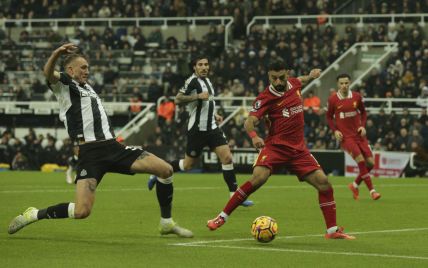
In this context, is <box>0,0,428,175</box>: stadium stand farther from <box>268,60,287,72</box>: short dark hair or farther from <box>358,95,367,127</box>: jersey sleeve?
<box>268,60,287,72</box>: short dark hair

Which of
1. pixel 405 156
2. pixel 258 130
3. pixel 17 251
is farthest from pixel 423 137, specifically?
pixel 17 251

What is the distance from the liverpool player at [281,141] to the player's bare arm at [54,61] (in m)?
2.53

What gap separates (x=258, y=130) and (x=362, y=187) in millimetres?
10658

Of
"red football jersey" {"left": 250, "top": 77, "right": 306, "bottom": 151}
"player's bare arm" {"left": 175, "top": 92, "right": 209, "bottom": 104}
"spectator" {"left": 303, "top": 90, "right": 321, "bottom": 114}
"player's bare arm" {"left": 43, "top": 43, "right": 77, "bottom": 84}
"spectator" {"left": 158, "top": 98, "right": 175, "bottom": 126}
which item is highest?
"player's bare arm" {"left": 43, "top": 43, "right": 77, "bottom": 84}

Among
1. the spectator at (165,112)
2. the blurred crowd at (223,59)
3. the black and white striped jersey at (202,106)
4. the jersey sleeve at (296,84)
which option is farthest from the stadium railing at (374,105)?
the jersey sleeve at (296,84)

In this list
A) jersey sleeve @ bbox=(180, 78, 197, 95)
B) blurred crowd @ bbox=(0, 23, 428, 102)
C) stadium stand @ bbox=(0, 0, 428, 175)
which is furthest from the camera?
blurred crowd @ bbox=(0, 23, 428, 102)

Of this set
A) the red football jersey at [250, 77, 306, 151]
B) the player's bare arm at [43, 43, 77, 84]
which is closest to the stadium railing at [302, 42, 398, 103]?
the red football jersey at [250, 77, 306, 151]

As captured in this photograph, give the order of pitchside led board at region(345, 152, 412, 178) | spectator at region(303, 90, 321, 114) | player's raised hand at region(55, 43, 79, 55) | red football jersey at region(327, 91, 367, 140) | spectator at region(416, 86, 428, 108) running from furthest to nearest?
spectator at region(303, 90, 321, 114) → spectator at region(416, 86, 428, 108) → pitchside led board at region(345, 152, 412, 178) → red football jersey at region(327, 91, 367, 140) → player's raised hand at region(55, 43, 79, 55)

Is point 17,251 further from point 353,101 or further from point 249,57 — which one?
point 249,57

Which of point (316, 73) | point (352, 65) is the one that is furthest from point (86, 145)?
point (352, 65)

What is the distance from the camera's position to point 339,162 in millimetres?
33719

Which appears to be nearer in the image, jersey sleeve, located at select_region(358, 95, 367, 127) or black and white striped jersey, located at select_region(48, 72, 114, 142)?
black and white striped jersey, located at select_region(48, 72, 114, 142)

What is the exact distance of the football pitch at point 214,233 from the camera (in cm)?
1141

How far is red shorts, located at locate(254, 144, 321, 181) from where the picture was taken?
13.7m
